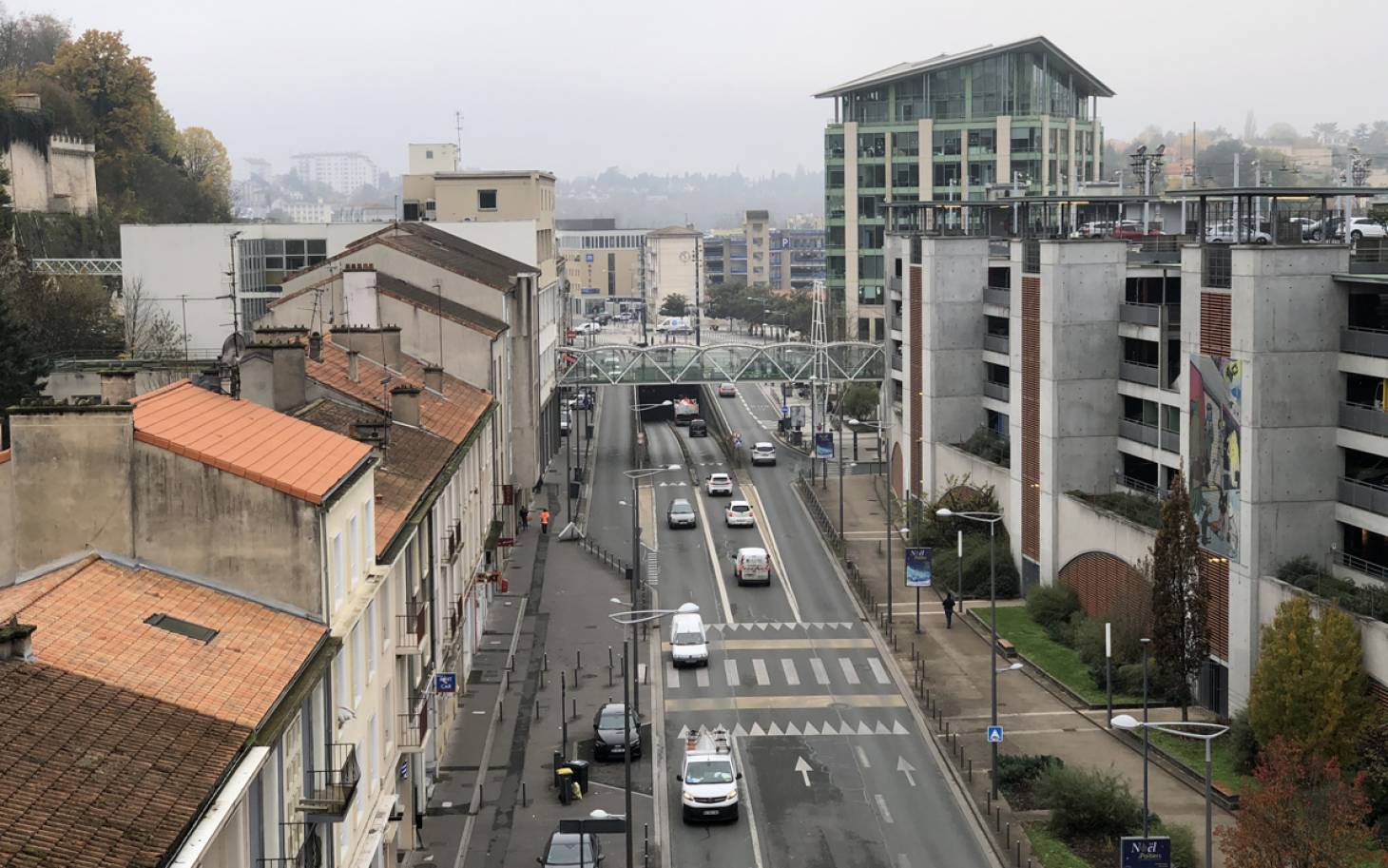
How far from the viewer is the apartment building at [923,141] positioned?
511ft

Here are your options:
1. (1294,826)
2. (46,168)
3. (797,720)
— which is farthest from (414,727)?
(46,168)

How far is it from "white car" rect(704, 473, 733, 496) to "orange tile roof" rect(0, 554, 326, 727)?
221ft

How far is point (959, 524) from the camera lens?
73812 mm

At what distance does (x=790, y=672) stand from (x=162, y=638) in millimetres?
36218

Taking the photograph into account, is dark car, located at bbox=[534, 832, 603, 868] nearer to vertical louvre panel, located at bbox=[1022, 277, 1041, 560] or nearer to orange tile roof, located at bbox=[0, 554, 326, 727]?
orange tile roof, located at bbox=[0, 554, 326, 727]

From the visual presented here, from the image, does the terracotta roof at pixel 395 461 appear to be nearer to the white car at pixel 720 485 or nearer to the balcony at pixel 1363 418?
the balcony at pixel 1363 418

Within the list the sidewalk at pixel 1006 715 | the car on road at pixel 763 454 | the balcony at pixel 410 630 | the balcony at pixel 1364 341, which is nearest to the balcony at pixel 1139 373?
the sidewalk at pixel 1006 715

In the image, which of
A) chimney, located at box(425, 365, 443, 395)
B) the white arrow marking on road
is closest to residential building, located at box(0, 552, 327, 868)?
the white arrow marking on road

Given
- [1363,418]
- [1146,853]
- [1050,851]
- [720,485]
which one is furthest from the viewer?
[720,485]

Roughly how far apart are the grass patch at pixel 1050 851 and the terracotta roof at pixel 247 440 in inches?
711

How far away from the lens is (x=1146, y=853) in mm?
34594

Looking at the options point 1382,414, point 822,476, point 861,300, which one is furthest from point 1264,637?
point 861,300

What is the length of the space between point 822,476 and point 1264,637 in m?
55.4

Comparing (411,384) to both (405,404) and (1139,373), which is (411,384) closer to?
(405,404)
